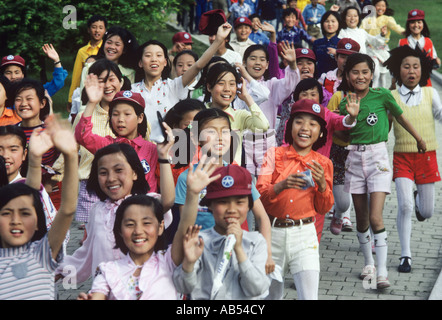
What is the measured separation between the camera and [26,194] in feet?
16.1

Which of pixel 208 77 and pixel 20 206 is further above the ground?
pixel 208 77

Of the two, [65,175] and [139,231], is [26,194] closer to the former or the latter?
[65,175]

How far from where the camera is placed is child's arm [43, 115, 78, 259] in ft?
15.0

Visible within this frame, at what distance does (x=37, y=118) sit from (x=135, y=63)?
1695mm

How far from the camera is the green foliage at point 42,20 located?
13.7m

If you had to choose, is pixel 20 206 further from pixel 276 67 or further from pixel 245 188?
pixel 276 67

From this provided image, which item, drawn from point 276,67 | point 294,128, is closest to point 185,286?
point 294,128

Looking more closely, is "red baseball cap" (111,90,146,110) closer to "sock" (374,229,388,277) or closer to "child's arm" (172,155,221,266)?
"child's arm" (172,155,221,266)

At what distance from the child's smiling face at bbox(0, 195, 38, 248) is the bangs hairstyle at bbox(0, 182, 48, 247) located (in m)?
0.02

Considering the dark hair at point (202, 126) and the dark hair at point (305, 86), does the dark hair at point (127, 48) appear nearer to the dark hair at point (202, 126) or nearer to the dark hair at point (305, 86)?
the dark hair at point (305, 86)

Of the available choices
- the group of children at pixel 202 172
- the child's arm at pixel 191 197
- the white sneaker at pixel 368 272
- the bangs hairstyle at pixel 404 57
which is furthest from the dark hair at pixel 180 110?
the bangs hairstyle at pixel 404 57

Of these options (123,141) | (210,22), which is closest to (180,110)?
(123,141)

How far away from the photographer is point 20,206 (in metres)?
4.87
